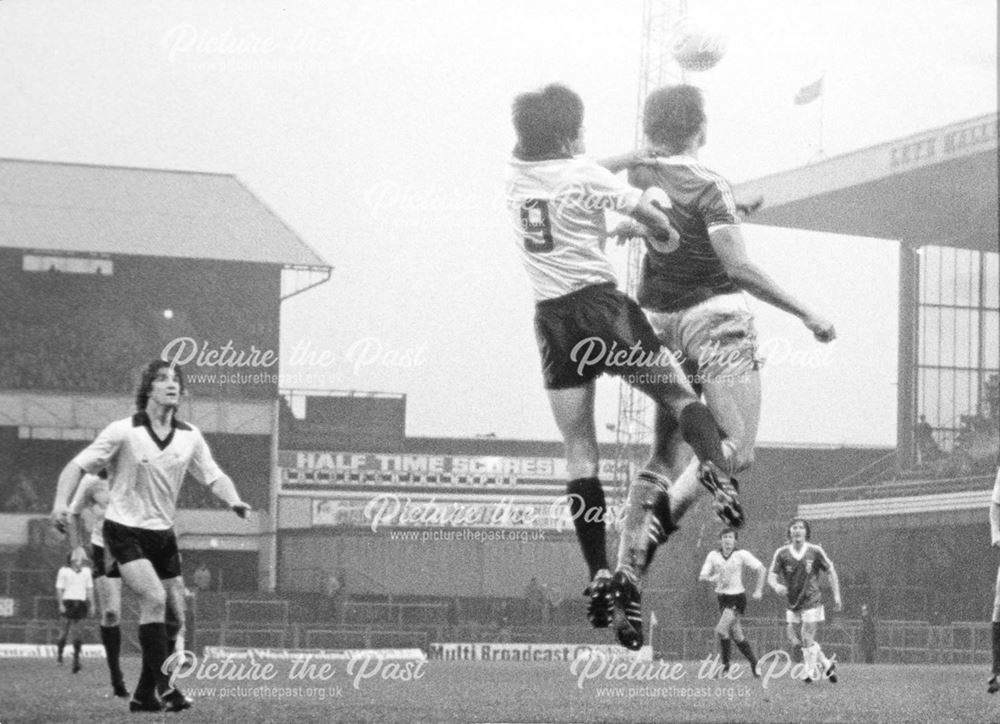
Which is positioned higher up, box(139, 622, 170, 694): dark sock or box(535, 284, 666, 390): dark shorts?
box(535, 284, 666, 390): dark shorts

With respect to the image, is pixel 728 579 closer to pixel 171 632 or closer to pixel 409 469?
pixel 409 469

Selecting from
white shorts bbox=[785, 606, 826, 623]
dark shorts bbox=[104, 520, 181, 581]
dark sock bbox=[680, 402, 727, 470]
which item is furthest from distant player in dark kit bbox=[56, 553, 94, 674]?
dark sock bbox=[680, 402, 727, 470]

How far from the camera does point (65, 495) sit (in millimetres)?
7742

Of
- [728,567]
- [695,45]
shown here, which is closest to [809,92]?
[695,45]

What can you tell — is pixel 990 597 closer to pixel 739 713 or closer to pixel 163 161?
pixel 739 713

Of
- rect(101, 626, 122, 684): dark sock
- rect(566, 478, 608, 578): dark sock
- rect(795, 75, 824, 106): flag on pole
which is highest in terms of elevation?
rect(795, 75, 824, 106): flag on pole

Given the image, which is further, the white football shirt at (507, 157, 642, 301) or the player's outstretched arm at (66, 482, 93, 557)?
the player's outstretched arm at (66, 482, 93, 557)

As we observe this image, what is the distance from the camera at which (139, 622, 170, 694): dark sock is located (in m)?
8.24

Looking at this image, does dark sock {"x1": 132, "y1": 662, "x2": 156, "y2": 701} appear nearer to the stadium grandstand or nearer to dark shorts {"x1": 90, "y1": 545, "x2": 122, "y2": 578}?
dark shorts {"x1": 90, "y1": 545, "x2": 122, "y2": 578}

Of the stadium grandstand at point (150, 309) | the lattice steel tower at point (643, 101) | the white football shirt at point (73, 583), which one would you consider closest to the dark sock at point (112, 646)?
the stadium grandstand at point (150, 309)

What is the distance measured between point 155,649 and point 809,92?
4.52 metres

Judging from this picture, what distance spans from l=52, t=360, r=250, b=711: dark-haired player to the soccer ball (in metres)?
A: 2.82

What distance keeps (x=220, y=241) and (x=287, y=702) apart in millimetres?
2761

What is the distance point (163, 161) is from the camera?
10195 mm
